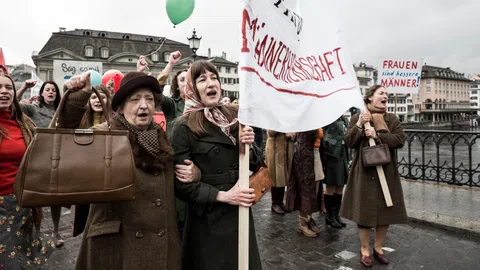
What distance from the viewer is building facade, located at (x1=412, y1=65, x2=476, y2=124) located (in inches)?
4158

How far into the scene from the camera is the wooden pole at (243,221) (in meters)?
1.84

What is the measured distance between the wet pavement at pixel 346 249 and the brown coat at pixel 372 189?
571mm

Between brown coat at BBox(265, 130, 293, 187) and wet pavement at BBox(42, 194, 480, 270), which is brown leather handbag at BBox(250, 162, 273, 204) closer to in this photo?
wet pavement at BBox(42, 194, 480, 270)

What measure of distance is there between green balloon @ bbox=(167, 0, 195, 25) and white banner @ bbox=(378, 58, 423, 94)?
12.4 feet

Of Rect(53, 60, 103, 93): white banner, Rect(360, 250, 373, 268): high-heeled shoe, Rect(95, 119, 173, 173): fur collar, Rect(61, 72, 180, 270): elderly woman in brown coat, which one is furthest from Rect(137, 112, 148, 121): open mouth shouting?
Rect(53, 60, 103, 93): white banner

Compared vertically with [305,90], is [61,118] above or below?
below

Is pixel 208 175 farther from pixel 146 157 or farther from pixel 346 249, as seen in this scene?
pixel 346 249

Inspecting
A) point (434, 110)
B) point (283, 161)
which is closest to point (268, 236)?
point (283, 161)

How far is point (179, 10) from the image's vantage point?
194 inches

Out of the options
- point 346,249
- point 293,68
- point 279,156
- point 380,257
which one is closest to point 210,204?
point 293,68

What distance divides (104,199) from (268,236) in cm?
354

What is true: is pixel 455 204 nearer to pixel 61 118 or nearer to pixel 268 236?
pixel 268 236

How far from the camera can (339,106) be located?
2.54m

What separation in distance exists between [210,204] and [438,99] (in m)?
130
